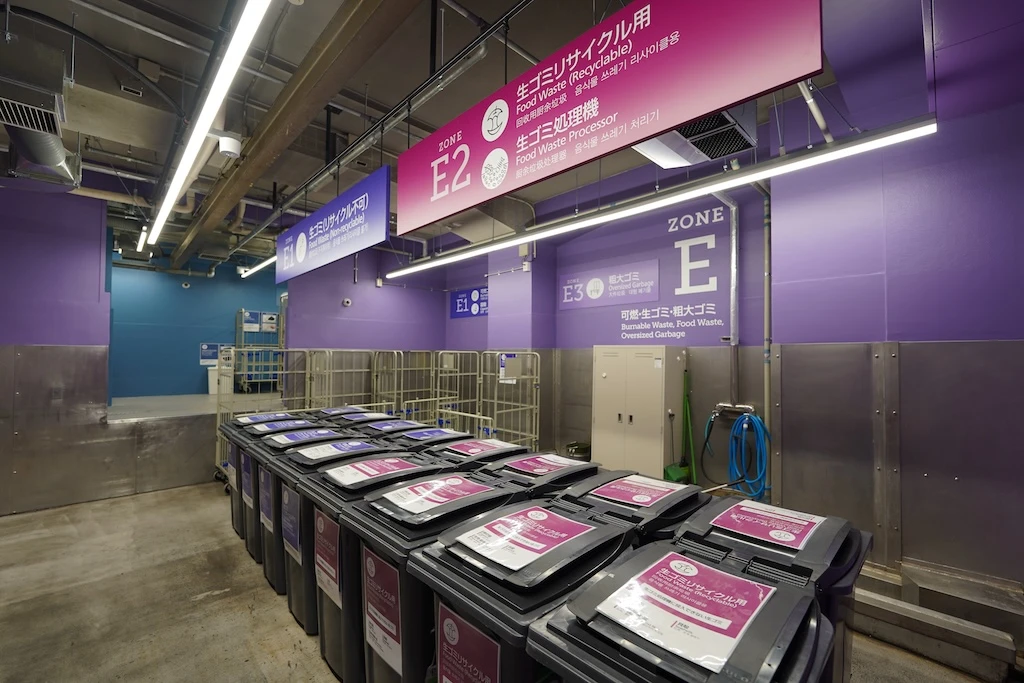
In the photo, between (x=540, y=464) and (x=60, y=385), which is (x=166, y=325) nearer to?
(x=60, y=385)

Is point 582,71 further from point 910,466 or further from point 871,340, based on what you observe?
point 910,466

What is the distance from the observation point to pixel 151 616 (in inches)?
111

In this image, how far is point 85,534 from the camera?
165 inches

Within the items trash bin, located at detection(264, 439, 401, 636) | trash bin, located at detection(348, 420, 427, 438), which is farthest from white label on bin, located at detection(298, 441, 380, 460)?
trash bin, located at detection(348, 420, 427, 438)

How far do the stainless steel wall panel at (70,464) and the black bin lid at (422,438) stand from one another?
183 inches

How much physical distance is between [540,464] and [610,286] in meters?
4.55

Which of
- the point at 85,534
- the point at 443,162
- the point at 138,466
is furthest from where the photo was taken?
the point at 138,466

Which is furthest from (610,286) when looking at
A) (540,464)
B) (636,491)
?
(636,491)

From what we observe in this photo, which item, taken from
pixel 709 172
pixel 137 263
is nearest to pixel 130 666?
pixel 709 172

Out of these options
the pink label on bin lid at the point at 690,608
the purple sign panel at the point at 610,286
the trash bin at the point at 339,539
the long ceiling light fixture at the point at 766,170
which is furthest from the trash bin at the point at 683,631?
the purple sign panel at the point at 610,286

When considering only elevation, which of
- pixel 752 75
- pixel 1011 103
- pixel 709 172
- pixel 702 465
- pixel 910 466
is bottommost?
pixel 702 465

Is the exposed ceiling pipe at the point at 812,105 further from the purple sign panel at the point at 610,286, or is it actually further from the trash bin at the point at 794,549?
the trash bin at the point at 794,549

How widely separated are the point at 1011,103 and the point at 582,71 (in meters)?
3.38

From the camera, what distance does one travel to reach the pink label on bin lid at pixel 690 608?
3.01 feet
